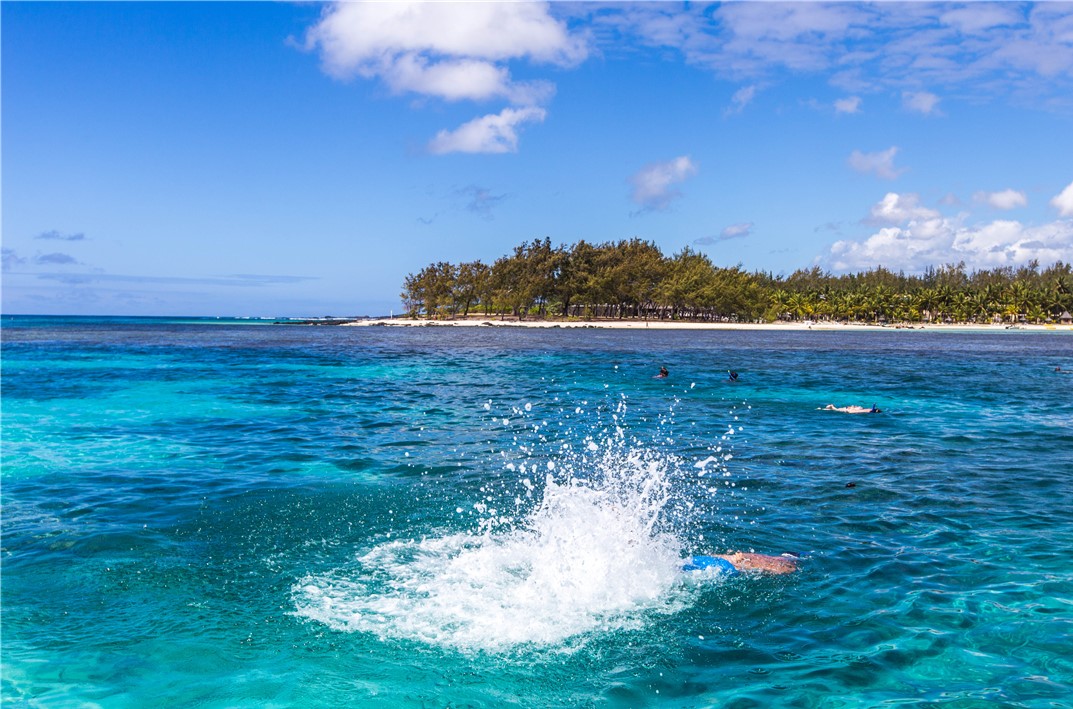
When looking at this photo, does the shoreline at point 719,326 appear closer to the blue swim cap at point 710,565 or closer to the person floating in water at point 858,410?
the person floating in water at point 858,410

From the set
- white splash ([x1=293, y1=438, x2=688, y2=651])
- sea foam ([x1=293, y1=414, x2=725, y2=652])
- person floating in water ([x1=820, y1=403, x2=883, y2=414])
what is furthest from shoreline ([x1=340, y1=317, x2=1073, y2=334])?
white splash ([x1=293, y1=438, x2=688, y2=651])

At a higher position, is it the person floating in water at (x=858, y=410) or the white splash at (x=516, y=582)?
the person floating in water at (x=858, y=410)

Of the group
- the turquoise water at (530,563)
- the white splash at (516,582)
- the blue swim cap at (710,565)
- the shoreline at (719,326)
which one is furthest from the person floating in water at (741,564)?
the shoreline at (719,326)

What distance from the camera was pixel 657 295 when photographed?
148250 mm

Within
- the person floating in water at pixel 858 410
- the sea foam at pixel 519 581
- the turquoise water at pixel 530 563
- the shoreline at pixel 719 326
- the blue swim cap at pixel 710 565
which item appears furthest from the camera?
the shoreline at pixel 719 326

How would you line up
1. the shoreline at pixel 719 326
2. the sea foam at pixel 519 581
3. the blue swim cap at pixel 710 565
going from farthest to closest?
the shoreline at pixel 719 326, the blue swim cap at pixel 710 565, the sea foam at pixel 519 581

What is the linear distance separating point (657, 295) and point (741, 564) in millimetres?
140353

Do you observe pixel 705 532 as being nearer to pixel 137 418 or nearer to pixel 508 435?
pixel 508 435

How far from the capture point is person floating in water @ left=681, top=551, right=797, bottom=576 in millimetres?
10383

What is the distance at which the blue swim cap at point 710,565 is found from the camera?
1034cm

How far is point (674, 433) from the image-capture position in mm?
22781

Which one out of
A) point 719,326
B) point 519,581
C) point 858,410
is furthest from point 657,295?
point 519,581

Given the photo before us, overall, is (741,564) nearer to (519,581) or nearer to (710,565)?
(710,565)

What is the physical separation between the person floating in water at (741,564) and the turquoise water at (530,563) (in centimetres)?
26
